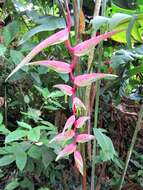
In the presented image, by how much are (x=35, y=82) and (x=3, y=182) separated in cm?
33

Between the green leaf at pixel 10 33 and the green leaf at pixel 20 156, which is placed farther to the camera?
the green leaf at pixel 10 33

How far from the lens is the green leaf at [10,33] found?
1.06m

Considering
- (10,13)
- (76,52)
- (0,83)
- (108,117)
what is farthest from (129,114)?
(76,52)

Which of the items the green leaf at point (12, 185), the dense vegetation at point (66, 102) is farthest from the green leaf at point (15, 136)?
the green leaf at point (12, 185)

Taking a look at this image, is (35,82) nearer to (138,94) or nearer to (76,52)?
(138,94)

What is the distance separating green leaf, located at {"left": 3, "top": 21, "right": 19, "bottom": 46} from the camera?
1.06m

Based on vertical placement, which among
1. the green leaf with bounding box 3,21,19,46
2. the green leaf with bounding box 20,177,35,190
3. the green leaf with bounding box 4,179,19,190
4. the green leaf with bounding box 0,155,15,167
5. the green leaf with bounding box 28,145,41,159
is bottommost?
the green leaf with bounding box 20,177,35,190

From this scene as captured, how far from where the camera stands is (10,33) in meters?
1.09

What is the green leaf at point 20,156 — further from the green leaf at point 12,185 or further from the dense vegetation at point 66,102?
the green leaf at point 12,185

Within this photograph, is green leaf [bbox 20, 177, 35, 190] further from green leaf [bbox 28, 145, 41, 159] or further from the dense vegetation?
green leaf [bbox 28, 145, 41, 159]

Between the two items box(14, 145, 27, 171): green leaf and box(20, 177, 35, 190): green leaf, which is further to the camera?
box(20, 177, 35, 190): green leaf

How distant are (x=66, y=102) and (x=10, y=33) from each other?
12.1 inches

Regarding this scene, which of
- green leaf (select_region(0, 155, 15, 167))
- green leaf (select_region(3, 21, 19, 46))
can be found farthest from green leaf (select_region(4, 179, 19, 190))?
green leaf (select_region(3, 21, 19, 46))

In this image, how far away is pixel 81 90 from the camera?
3.11 ft
